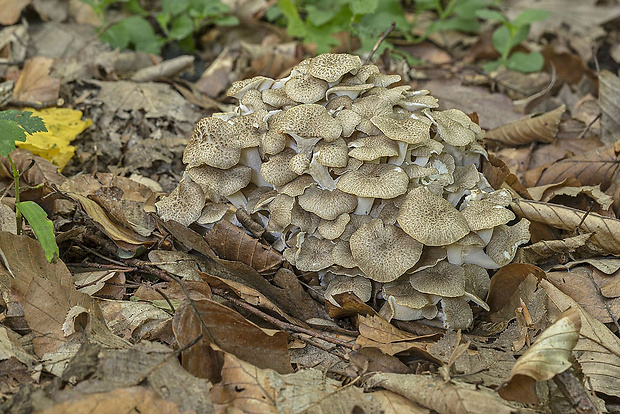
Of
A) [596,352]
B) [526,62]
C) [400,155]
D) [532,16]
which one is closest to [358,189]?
[400,155]

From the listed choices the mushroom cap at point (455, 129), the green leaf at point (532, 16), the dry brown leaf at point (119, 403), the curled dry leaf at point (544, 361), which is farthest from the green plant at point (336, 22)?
the dry brown leaf at point (119, 403)

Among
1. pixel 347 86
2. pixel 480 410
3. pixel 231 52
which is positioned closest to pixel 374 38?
pixel 231 52

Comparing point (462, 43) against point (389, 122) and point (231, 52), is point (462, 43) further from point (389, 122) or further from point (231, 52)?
point (389, 122)

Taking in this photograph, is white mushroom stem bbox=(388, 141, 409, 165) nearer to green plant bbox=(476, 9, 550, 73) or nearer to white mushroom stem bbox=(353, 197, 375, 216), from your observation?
white mushroom stem bbox=(353, 197, 375, 216)

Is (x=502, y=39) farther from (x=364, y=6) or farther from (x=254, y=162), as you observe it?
(x=254, y=162)

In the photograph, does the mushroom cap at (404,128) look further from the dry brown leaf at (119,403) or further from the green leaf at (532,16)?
the green leaf at (532,16)
